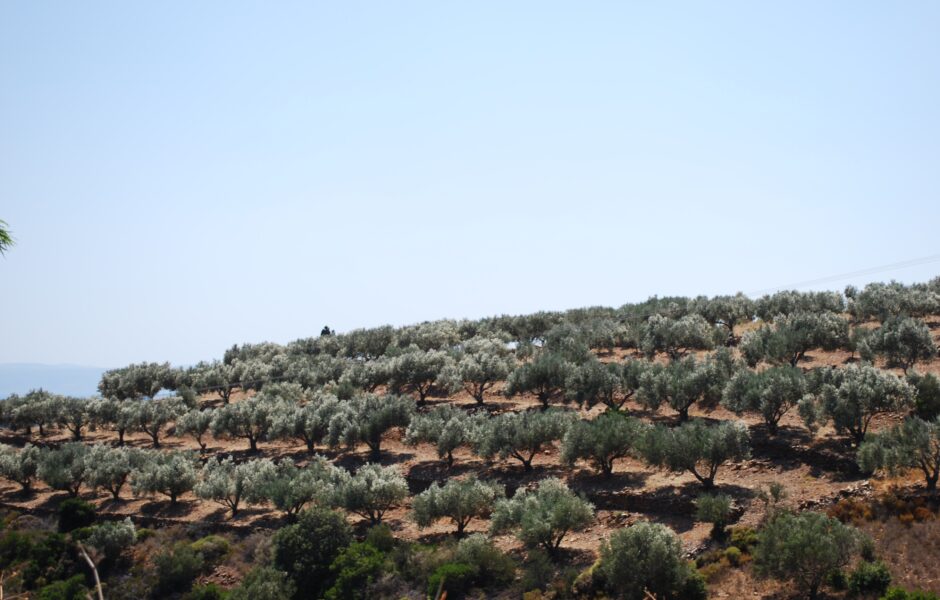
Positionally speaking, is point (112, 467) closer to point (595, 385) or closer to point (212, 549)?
point (212, 549)

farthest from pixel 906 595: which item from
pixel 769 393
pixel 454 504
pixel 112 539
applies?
pixel 112 539

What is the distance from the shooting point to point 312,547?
39344 millimetres

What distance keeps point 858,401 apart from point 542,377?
22261mm

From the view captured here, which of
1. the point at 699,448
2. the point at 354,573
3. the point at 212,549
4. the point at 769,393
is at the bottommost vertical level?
the point at 212,549

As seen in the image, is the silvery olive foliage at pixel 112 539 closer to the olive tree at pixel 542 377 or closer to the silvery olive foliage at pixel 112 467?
the silvery olive foliage at pixel 112 467

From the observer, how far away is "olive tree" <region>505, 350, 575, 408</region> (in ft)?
182

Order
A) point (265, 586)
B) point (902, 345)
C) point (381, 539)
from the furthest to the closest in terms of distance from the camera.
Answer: point (902, 345) → point (381, 539) → point (265, 586)

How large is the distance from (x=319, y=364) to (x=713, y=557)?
2129 inches

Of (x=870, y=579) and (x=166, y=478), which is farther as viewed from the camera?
(x=166, y=478)

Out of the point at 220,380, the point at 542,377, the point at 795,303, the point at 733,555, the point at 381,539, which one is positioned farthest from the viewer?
the point at 220,380

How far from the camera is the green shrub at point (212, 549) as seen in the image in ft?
142

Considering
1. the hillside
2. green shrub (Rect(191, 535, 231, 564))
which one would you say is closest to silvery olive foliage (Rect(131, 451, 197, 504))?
the hillside

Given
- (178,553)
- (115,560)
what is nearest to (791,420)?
(178,553)

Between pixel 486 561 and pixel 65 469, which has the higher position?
pixel 65 469
